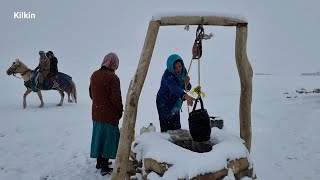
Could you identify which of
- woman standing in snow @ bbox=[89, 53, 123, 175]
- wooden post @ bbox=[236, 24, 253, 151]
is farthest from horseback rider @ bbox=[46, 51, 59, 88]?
wooden post @ bbox=[236, 24, 253, 151]

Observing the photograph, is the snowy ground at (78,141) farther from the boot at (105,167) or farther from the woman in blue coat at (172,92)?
the woman in blue coat at (172,92)

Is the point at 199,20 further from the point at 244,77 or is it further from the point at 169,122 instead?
the point at 169,122

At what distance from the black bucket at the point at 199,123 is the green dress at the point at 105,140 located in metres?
1.50

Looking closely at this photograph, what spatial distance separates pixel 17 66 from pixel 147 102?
5346mm

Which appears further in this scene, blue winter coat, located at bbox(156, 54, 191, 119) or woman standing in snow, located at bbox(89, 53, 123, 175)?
woman standing in snow, located at bbox(89, 53, 123, 175)

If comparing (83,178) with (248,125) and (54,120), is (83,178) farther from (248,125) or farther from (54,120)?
(54,120)

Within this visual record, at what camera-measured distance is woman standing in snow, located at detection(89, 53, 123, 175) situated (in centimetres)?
→ 529

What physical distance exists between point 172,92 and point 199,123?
Result: 0.67m

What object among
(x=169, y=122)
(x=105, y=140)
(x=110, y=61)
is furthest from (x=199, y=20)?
(x=105, y=140)

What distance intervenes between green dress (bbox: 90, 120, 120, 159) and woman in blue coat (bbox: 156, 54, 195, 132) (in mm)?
808

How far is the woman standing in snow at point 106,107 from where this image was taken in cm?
529

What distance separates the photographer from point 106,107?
5367 millimetres

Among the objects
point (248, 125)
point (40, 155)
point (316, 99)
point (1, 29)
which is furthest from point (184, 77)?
point (1, 29)

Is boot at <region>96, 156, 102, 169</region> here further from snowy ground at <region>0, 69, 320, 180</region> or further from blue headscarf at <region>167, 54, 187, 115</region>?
blue headscarf at <region>167, 54, 187, 115</region>
